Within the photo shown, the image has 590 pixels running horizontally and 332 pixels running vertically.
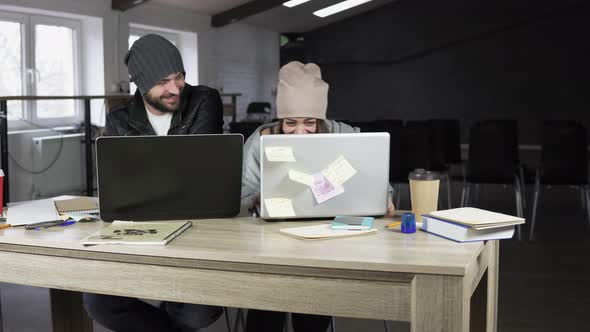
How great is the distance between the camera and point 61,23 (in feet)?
25.5

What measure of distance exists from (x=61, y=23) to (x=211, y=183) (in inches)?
248

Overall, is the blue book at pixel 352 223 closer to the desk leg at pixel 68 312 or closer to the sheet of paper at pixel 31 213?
the sheet of paper at pixel 31 213

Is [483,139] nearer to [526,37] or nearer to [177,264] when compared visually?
[177,264]

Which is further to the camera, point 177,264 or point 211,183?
point 211,183

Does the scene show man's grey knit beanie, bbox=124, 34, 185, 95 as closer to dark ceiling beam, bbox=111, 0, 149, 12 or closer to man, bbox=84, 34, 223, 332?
man, bbox=84, 34, 223, 332

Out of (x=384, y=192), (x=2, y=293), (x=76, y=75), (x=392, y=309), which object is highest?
(x=76, y=75)

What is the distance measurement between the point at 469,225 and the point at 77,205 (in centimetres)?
131

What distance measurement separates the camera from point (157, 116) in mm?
2752

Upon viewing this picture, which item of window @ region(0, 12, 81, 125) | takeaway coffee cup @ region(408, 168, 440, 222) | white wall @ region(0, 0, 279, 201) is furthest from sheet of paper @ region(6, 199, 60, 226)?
window @ region(0, 12, 81, 125)

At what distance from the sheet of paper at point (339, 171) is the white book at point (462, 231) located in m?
0.27

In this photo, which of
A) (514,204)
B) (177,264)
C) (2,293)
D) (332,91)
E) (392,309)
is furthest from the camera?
(332,91)

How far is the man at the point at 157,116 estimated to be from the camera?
2.27 metres

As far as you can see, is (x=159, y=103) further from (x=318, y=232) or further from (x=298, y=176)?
(x=318, y=232)

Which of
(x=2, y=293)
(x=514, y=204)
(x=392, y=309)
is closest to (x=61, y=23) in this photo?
(x=2, y=293)
